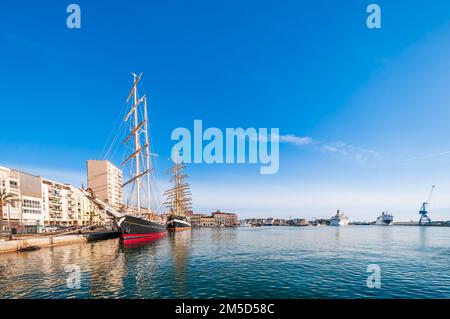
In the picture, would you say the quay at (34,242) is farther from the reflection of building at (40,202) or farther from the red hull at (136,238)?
the red hull at (136,238)

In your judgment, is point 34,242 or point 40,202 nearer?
point 34,242

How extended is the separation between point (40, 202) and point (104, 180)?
48.2 meters

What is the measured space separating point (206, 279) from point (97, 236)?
48.9 m

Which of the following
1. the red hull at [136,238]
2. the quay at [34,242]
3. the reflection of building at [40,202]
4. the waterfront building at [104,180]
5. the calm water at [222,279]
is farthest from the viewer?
the waterfront building at [104,180]

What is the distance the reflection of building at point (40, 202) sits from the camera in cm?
7725

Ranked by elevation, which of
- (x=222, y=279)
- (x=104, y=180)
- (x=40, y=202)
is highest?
(x=104, y=180)

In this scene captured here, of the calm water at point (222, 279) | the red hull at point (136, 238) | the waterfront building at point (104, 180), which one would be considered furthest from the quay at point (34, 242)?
the waterfront building at point (104, 180)

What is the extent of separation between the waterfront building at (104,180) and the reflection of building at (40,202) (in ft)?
34.9

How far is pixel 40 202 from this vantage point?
316ft

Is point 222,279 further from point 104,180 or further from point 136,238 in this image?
point 104,180

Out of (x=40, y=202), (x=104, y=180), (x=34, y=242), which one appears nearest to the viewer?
(x=34, y=242)

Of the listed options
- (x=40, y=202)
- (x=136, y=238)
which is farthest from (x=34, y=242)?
(x=40, y=202)
